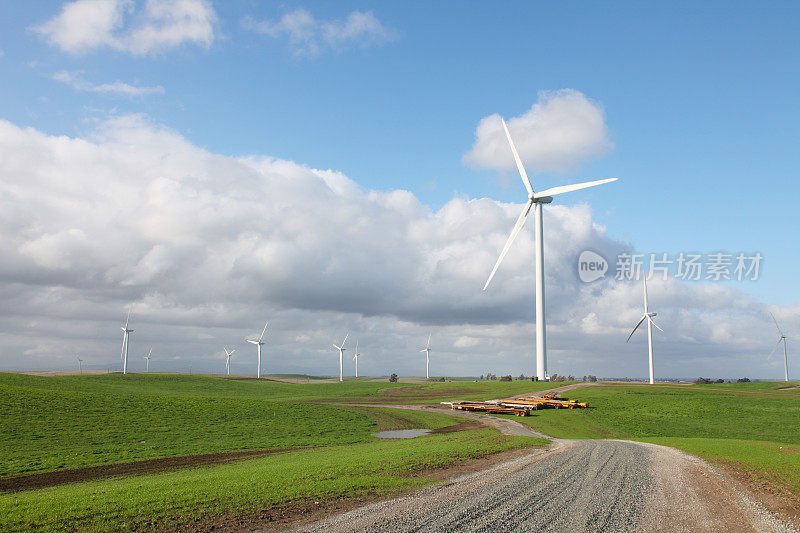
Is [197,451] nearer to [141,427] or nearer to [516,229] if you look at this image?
[141,427]

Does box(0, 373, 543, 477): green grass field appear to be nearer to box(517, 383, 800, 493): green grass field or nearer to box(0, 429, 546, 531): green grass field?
box(0, 429, 546, 531): green grass field

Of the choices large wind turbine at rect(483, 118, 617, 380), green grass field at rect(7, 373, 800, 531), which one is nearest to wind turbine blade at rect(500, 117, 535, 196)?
large wind turbine at rect(483, 118, 617, 380)

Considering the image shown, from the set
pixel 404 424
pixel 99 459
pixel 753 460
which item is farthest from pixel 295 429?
pixel 753 460

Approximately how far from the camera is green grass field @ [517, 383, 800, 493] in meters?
31.5

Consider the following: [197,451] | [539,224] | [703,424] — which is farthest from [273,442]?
[539,224]

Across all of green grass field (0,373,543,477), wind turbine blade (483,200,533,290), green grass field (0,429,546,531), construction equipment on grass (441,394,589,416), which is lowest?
construction equipment on grass (441,394,589,416)

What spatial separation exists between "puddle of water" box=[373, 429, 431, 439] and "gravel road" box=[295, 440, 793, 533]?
72.6ft

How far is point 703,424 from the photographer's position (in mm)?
57031

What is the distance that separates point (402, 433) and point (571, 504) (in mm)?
32827

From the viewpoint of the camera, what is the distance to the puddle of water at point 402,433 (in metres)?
47.0

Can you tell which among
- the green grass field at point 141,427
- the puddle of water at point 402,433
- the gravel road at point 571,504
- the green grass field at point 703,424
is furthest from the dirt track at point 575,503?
the green grass field at point 141,427

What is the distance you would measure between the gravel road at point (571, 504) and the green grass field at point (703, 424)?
6427 millimetres

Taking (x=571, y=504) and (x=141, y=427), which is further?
(x=141, y=427)

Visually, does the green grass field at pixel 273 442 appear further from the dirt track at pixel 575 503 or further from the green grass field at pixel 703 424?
the dirt track at pixel 575 503
